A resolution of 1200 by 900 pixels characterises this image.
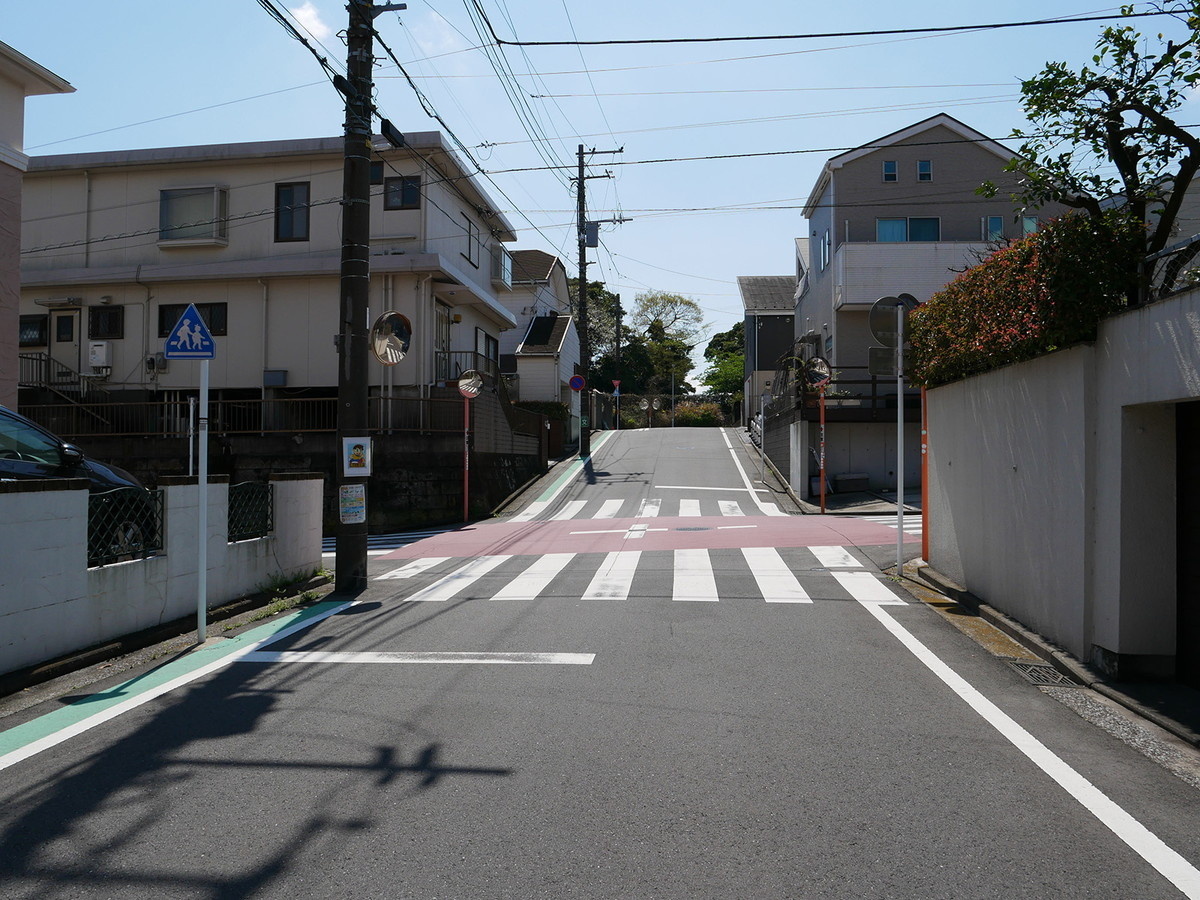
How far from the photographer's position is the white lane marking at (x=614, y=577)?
9781 millimetres

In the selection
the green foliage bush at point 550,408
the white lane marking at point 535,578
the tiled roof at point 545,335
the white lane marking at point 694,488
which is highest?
the tiled roof at point 545,335

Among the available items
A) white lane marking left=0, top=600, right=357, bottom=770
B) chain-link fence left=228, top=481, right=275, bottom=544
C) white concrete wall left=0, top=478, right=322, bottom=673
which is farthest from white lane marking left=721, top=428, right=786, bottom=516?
white lane marking left=0, top=600, right=357, bottom=770

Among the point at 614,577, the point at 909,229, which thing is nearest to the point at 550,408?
the point at 909,229

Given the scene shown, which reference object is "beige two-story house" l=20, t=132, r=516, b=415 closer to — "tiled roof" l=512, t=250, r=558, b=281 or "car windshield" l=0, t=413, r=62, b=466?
"car windshield" l=0, t=413, r=62, b=466

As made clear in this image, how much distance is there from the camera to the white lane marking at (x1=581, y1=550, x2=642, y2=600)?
32.1 ft

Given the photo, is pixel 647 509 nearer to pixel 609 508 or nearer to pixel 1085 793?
pixel 609 508

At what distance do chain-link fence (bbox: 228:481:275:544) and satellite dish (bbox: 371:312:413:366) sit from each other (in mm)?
4052

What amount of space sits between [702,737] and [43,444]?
25.7 ft

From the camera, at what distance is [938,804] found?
3.99 meters

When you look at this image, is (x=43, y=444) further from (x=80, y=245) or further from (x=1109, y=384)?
(x=80, y=245)

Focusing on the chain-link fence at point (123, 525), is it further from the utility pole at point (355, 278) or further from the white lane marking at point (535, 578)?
the white lane marking at point (535, 578)

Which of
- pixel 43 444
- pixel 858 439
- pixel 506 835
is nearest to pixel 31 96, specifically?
pixel 43 444

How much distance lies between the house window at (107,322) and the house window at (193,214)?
2488 mm

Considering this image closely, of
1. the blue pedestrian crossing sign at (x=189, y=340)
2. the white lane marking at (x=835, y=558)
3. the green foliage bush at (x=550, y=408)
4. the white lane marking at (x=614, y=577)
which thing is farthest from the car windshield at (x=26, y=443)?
the green foliage bush at (x=550, y=408)
